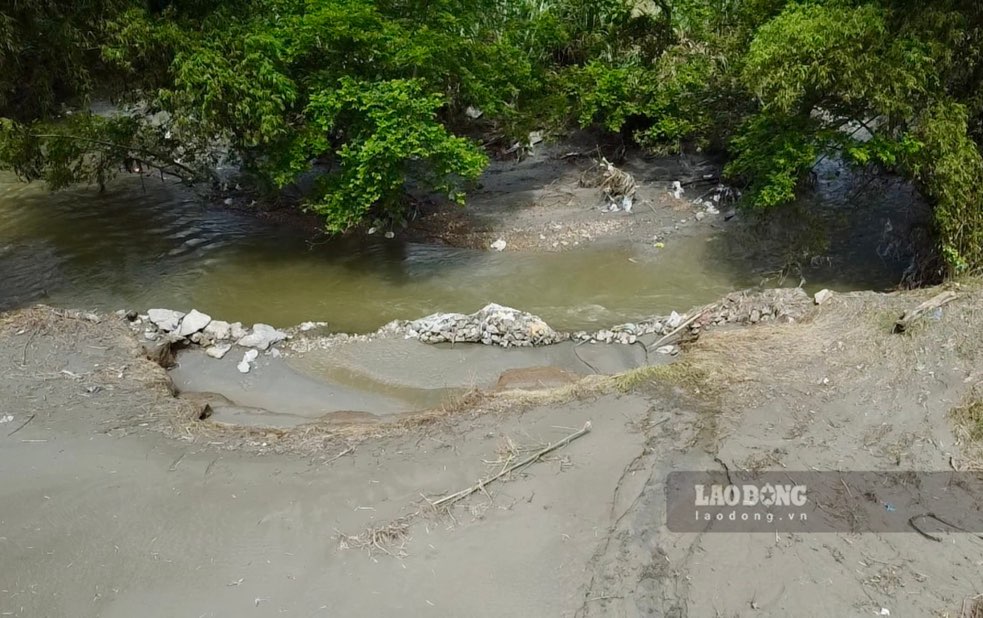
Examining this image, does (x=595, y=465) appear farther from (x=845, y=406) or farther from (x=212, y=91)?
(x=212, y=91)

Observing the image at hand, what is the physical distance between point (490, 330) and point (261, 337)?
3189 mm

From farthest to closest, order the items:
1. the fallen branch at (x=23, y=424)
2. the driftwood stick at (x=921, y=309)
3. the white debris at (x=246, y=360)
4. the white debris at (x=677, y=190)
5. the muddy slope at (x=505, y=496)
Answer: the white debris at (x=677, y=190) → the white debris at (x=246, y=360) → the driftwood stick at (x=921, y=309) → the fallen branch at (x=23, y=424) → the muddy slope at (x=505, y=496)

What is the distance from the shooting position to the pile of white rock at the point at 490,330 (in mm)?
8859

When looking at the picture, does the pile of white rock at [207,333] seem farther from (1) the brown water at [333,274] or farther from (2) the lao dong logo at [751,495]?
(2) the lao dong logo at [751,495]

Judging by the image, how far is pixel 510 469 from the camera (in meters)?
6.04

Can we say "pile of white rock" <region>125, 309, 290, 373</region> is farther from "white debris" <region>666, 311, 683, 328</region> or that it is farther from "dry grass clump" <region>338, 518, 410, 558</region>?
"white debris" <region>666, 311, 683, 328</region>

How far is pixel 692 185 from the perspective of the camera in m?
13.5

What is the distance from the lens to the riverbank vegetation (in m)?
8.56

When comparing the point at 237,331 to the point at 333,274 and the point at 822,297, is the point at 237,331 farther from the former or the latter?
the point at 822,297

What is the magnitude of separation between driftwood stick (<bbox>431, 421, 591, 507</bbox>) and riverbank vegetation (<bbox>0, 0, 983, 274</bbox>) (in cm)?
532

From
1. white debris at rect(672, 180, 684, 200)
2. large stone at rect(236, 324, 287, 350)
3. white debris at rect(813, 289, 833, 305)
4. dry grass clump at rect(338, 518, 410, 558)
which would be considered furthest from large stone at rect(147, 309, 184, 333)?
white debris at rect(672, 180, 684, 200)

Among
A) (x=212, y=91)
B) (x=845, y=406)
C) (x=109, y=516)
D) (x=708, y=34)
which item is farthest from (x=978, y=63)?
(x=109, y=516)

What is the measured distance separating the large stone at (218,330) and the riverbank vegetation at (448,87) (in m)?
2.26

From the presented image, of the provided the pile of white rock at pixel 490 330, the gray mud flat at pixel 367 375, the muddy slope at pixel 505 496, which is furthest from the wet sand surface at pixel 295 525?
the pile of white rock at pixel 490 330
